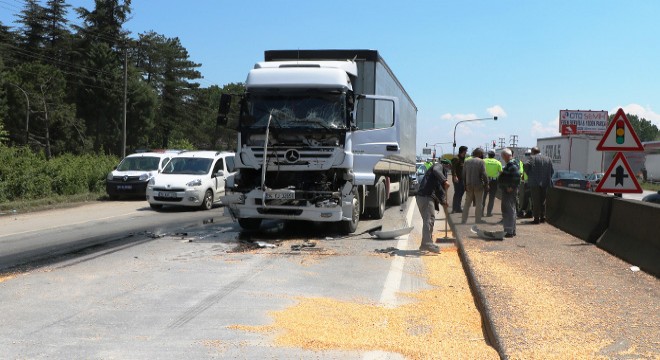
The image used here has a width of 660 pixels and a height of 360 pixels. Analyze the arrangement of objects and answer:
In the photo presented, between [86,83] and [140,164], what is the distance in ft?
167

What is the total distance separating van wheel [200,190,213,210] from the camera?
1989 cm

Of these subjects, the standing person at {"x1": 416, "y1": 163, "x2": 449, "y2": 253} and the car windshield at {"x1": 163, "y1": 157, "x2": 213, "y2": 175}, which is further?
the car windshield at {"x1": 163, "y1": 157, "x2": 213, "y2": 175}

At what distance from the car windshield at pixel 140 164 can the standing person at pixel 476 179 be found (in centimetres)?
1377

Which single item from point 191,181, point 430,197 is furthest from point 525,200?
point 191,181

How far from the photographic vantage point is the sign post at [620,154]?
10.3 metres

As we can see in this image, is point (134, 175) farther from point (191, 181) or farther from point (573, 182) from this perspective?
point (573, 182)

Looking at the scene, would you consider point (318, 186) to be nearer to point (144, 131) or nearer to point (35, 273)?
point (35, 273)

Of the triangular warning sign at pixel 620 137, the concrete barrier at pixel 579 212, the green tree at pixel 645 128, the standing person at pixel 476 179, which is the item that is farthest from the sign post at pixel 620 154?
the green tree at pixel 645 128

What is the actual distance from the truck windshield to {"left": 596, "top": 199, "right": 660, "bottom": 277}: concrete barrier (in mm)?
5042

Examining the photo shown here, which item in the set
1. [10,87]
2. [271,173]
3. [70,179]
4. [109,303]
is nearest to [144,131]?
[10,87]

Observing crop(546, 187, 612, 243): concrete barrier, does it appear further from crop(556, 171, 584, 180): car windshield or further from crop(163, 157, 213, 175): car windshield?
crop(556, 171, 584, 180): car windshield

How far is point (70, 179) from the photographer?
24.9 meters

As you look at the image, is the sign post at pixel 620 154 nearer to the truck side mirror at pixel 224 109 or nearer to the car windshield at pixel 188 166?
the truck side mirror at pixel 224 109

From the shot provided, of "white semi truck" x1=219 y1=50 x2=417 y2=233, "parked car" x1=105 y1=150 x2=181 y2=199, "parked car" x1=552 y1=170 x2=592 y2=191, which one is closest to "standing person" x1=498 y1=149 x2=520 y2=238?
"white semi truck" x1=219 y1=50 x2=417 y2=233
